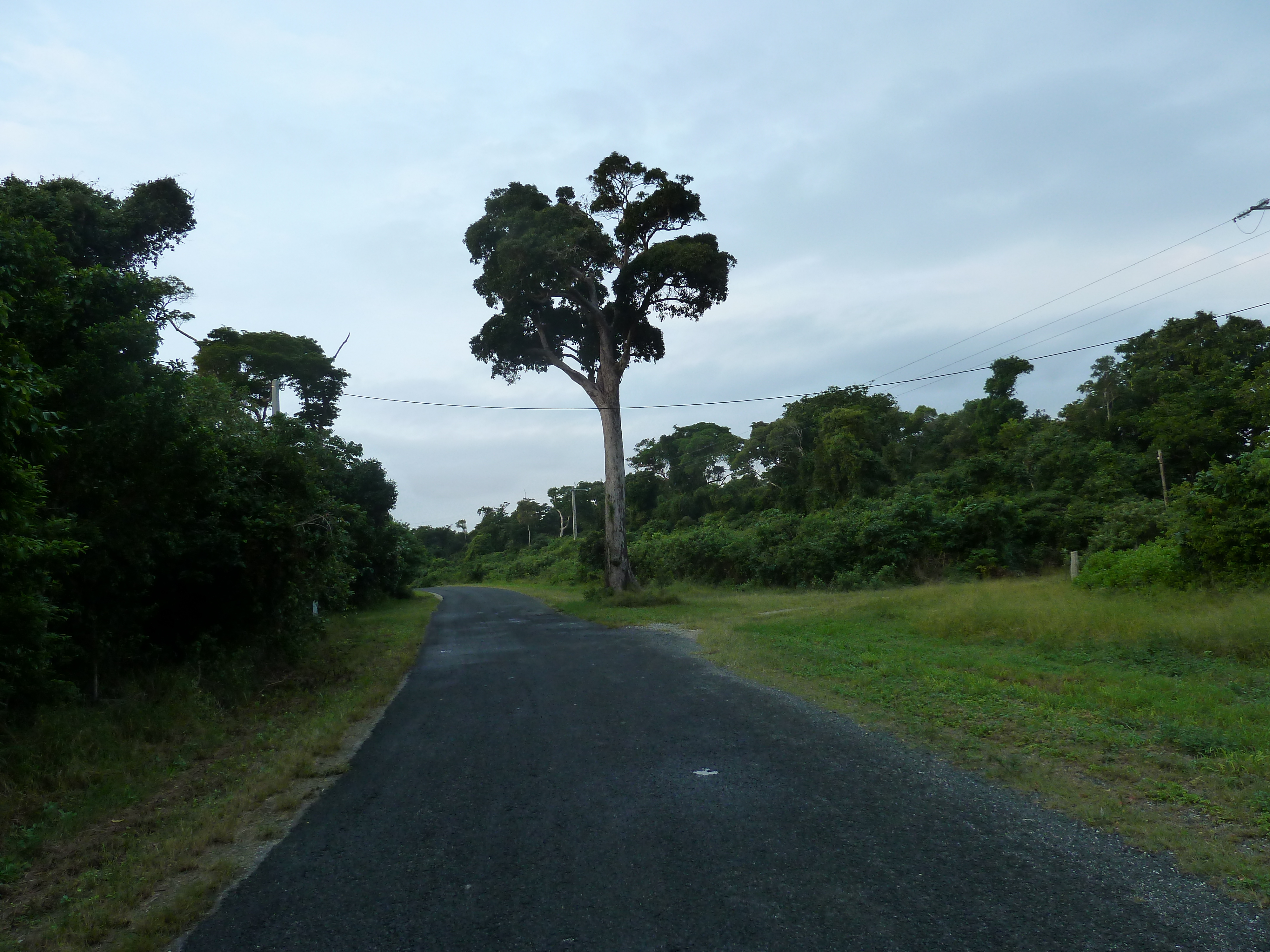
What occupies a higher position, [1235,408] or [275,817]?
[1235,408]

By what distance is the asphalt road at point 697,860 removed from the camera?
3367 millimetres

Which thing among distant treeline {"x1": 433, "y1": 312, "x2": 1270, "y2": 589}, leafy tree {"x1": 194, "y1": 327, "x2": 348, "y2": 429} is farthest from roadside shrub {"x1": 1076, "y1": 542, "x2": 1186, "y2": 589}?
leafy tree {"x1": 194, "y1": 327, "x2": 348, "y2": 429}

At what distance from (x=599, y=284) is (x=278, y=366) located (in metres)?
10.8

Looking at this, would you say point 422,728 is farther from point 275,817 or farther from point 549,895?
point 549,895

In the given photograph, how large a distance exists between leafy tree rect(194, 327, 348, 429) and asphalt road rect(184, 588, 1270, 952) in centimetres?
1966

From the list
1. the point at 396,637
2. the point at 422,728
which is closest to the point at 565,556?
the point at 396,637

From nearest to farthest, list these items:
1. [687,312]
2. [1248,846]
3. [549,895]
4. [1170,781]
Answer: [549,895] < [1248,846] < [1170,781] < [687,312]

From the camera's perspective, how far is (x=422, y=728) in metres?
7.97

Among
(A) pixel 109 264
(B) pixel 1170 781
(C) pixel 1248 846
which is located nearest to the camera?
(C) pixel 1248 846

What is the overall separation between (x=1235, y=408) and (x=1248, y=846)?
35.1 m

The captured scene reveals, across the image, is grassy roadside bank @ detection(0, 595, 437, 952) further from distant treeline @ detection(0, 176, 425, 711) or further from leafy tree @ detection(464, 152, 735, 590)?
leafy tree @ detection(464, 152, 735, 590)

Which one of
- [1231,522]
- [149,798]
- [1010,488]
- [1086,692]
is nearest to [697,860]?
[149,798]

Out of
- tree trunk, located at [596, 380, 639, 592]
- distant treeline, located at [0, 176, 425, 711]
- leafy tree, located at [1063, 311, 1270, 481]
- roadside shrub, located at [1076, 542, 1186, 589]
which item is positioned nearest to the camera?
distant treeline, located at [0, 176, 425, 711]

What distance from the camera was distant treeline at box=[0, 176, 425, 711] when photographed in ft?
19.4
